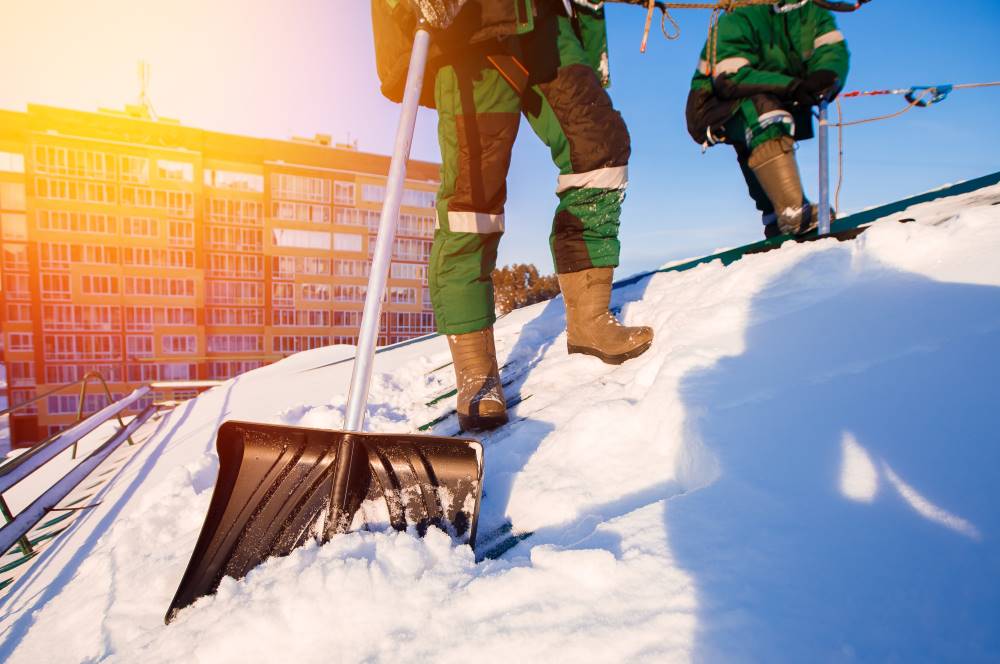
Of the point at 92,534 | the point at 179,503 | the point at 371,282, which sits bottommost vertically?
the point at 92,534

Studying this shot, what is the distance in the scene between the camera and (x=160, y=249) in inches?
1217

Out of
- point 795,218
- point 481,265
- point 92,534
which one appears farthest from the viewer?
point 795,218

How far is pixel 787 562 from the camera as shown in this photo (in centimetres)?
58

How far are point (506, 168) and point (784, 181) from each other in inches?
85.2

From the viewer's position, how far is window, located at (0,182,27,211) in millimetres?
28880

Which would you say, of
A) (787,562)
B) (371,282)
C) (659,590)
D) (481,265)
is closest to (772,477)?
(787,562)

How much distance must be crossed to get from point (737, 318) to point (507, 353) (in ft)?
4.69

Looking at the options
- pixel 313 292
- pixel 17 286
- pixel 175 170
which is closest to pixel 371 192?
pixel 313 292

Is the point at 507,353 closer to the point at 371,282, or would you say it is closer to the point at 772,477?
the point at 371,282

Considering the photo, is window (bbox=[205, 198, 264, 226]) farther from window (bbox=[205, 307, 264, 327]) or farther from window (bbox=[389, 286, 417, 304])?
window (bbox=[389, 286, 417, 304])

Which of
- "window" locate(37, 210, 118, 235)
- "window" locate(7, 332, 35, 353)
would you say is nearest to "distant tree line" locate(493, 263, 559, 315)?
"window" locate(37, 210, 118, 235)

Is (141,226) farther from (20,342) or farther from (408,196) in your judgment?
(408,196)

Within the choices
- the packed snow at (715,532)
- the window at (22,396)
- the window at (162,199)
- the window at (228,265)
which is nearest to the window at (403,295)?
the window at (228,265)

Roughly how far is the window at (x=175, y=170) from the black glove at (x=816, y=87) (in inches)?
1494
